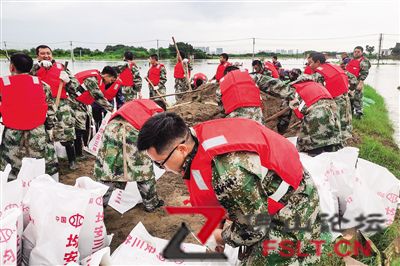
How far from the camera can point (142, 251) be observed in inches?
89.4

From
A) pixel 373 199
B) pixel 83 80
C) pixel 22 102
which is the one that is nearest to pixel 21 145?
pixel 22 102

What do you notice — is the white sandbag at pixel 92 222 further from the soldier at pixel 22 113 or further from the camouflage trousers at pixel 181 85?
the camouflage trousers at pixel 181 85

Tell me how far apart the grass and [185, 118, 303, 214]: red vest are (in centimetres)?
114

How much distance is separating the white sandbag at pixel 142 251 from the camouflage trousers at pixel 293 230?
46 centimetres

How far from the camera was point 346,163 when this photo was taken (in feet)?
9.77

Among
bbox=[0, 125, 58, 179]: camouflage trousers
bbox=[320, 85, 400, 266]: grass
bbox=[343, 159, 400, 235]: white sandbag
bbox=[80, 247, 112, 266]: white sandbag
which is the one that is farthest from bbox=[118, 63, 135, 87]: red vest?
bbox=[80, 247, 112, 266]: white sandbag

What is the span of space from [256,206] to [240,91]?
2.61 meters

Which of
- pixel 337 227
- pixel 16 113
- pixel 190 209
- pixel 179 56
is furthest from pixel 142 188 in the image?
pixel 179 56

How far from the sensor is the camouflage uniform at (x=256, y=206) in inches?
55.7

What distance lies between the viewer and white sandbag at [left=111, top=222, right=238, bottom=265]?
2217 mm

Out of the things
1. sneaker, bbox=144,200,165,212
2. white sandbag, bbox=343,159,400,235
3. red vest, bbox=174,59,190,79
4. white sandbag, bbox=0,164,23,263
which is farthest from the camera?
red vest, bbox=174,59,190,79

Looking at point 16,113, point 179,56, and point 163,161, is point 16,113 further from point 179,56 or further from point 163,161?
point 179,56

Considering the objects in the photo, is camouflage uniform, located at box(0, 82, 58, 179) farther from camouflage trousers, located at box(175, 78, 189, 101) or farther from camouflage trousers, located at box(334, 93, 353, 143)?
camouflage trousers, located at box(175, 78, 189, 101)

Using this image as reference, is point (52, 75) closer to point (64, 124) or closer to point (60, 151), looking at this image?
point (64, 124)
